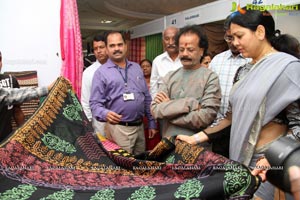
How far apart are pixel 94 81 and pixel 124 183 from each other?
1176 mm

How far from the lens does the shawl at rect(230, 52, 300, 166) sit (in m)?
1.25

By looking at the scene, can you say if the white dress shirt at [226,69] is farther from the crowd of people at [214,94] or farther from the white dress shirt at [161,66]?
the white dress shirt at [161,66]

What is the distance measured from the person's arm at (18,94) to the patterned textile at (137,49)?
4.27 meters

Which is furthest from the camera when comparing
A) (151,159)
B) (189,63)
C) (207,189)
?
(189,63)

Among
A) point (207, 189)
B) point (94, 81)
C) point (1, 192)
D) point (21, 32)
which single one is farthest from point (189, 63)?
point (21, 32)

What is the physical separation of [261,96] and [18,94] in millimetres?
1520

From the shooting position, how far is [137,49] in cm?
635

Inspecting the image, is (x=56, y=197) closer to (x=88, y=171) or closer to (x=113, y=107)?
(x=88, y=171)

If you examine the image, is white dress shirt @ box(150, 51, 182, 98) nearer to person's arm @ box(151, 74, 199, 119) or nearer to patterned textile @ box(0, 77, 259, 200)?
person's arm @ box(151, 74, 199, 119)

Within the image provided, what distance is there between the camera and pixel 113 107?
2.29m

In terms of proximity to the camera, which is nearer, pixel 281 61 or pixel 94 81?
pixel 281 61

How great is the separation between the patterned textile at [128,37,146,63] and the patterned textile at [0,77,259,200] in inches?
181

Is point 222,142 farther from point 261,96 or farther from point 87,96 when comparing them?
point 87,96

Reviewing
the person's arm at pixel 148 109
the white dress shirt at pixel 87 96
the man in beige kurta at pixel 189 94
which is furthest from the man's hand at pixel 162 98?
the white dress shirt at pixel 87 96
